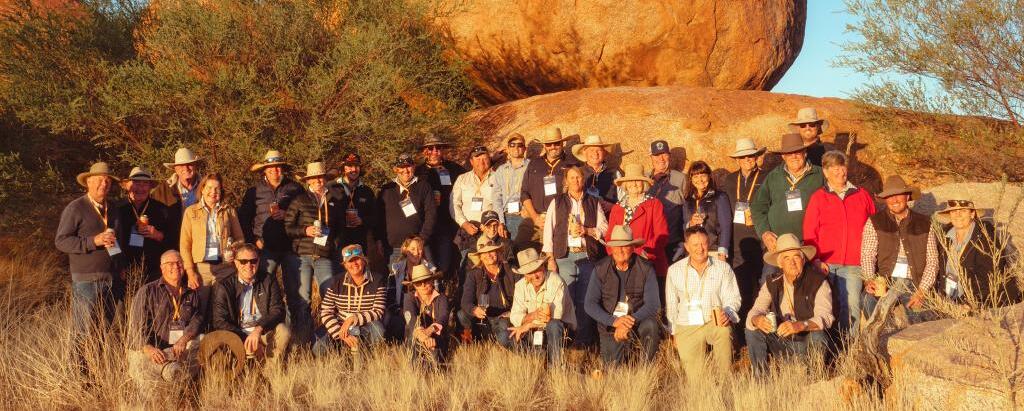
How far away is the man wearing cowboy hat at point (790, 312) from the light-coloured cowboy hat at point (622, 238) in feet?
4.00

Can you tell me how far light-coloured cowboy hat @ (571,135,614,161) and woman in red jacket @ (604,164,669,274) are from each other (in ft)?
3.80

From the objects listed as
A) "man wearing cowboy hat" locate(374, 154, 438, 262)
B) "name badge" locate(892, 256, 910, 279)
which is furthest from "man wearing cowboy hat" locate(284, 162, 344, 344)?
"name badge" locate(892, 256, 910, 279)

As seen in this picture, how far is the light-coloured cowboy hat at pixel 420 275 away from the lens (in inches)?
327

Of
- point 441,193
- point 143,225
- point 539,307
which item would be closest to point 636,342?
point 539,307

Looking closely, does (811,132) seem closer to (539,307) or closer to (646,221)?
(646,221)

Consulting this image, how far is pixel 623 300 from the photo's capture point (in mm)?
8023

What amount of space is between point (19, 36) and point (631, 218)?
26.7ft

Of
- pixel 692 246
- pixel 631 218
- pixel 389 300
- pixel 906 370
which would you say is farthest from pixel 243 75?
pixel 906 370

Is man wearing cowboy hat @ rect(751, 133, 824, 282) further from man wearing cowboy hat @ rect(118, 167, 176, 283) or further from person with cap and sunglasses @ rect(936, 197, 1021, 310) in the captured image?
man wearing cowboy hat @ rect(118, 167, 176, 283)

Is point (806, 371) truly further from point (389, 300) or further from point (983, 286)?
point (389, 300)

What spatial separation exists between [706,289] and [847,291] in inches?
52.9

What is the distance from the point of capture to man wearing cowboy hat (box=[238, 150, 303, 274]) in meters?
8.77

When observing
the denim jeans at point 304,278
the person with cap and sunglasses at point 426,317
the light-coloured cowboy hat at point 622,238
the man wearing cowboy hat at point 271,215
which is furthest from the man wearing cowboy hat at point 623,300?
the man wearing cowboy hat at point 271,215

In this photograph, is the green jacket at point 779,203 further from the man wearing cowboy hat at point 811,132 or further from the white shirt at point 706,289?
the white shirt at point 706,289
